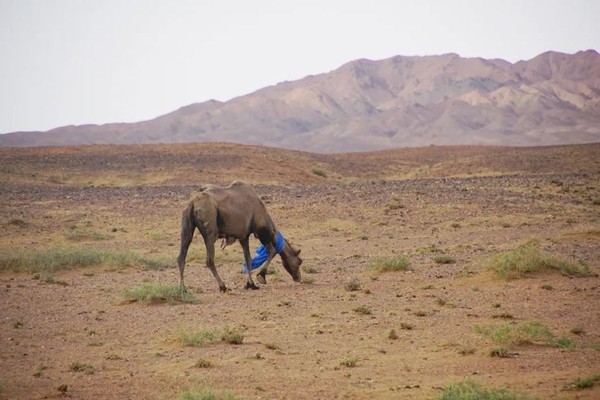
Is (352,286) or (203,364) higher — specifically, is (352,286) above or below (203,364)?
below

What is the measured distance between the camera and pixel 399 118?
158 meters

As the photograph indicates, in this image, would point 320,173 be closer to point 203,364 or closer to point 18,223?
point 18,223

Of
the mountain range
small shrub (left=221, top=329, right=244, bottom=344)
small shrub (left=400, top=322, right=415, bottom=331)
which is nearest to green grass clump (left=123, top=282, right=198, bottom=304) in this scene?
small shrub (left=221, top=329, right=244, bottom=344)

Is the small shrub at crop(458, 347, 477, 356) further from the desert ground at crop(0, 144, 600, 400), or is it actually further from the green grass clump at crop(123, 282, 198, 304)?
the green grass clump at crop(123, 282, 198, 304)

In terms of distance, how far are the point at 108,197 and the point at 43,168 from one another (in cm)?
1612

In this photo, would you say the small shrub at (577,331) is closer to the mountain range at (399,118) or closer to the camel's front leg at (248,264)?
the camel's front leg at (248,264)

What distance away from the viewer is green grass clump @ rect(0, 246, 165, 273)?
68.0 feet

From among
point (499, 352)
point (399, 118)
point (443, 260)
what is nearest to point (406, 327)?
point (499, 352)

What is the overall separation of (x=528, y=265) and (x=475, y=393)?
9686 millimetres

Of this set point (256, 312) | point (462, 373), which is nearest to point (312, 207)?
point (256, 312)

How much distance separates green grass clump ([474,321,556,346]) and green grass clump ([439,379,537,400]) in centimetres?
284

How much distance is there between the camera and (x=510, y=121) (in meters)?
150

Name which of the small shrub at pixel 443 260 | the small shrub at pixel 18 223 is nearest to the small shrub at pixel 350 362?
the small shrub at pixel 443 260

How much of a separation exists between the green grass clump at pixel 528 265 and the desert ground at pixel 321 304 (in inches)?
5.2
